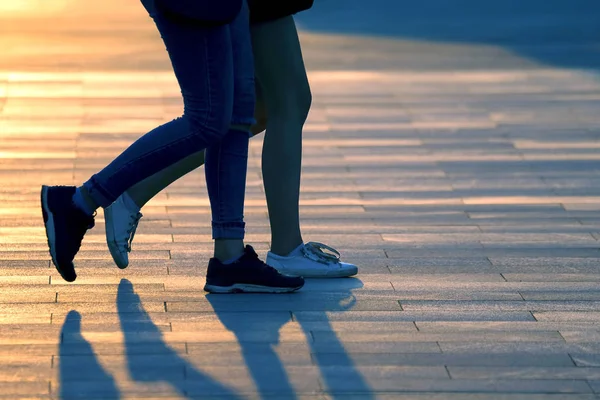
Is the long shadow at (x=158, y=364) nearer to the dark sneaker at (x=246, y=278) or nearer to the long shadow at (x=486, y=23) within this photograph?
the dark sneaker at (x=246, y=278)

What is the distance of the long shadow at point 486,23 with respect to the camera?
9.81 meters

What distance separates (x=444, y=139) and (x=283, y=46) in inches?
104

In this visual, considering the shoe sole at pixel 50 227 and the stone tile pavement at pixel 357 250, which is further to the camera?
the shoe sole at pixel 50 227

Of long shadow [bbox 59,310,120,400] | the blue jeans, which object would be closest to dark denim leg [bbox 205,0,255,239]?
the blue jeans

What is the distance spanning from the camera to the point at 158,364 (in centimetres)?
359

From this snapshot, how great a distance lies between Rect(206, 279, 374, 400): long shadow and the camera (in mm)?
3455

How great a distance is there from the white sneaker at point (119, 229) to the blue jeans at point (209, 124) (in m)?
0.07

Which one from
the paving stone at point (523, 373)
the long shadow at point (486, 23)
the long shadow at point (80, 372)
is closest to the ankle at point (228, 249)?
the long shadow at point (80, 372)

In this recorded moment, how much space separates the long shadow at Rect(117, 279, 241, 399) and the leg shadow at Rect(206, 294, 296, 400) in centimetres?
11

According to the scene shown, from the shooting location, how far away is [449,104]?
777cm

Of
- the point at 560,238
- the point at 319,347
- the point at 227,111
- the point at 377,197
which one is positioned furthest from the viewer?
the point at 377,197

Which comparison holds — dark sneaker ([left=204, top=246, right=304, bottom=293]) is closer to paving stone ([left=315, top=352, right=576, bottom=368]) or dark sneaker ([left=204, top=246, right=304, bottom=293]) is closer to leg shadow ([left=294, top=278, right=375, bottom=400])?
leg shadow ([left=294, top=278, right=375, bottom=400])

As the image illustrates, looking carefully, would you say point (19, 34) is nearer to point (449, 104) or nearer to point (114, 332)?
point (449, 104)

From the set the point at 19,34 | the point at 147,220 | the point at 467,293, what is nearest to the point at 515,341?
the point at 467,293
